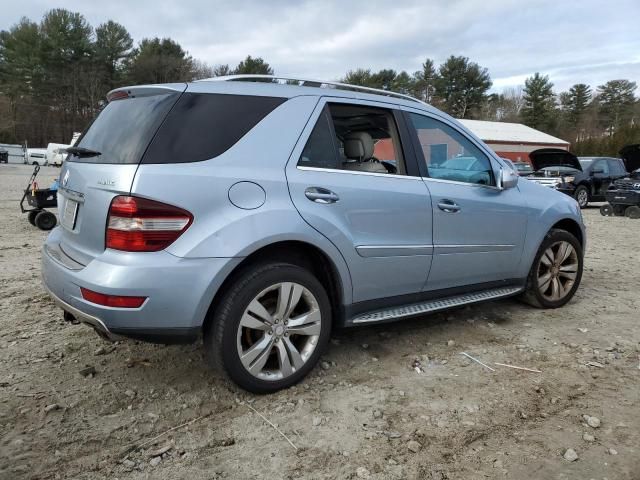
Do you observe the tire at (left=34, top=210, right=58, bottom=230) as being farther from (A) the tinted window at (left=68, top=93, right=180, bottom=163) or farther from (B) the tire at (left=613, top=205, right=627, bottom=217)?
(B) the tire at (left=613, top=205, right=627, bottom=217)

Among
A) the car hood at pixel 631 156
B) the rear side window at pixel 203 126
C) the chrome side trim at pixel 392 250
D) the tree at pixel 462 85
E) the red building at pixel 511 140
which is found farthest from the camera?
the tree at pixel 462 85

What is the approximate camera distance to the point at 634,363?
3516 mm

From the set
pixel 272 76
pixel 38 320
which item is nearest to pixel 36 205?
pixel 38 320

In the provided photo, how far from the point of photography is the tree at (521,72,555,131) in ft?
221

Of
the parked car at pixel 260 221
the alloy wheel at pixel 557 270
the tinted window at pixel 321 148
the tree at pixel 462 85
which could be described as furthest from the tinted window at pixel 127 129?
the tree at pixel 462 85

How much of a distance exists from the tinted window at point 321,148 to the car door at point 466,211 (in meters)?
0.74

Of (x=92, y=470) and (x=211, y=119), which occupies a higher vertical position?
(x=211, y=119)

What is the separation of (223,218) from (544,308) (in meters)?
3.37

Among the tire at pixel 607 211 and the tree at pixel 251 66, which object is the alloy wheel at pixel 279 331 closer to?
the tire at pixel 607 211

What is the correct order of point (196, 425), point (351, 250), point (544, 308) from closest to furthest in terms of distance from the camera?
1. point (196, 425)
2. point (351, 250)
3. point (544, 308)

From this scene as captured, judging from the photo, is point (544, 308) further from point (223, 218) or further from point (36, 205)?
point (36, 205)

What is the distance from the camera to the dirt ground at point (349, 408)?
2336 mm

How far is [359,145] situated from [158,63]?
6003cm

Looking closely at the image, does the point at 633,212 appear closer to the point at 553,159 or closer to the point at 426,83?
the point at 553,159
